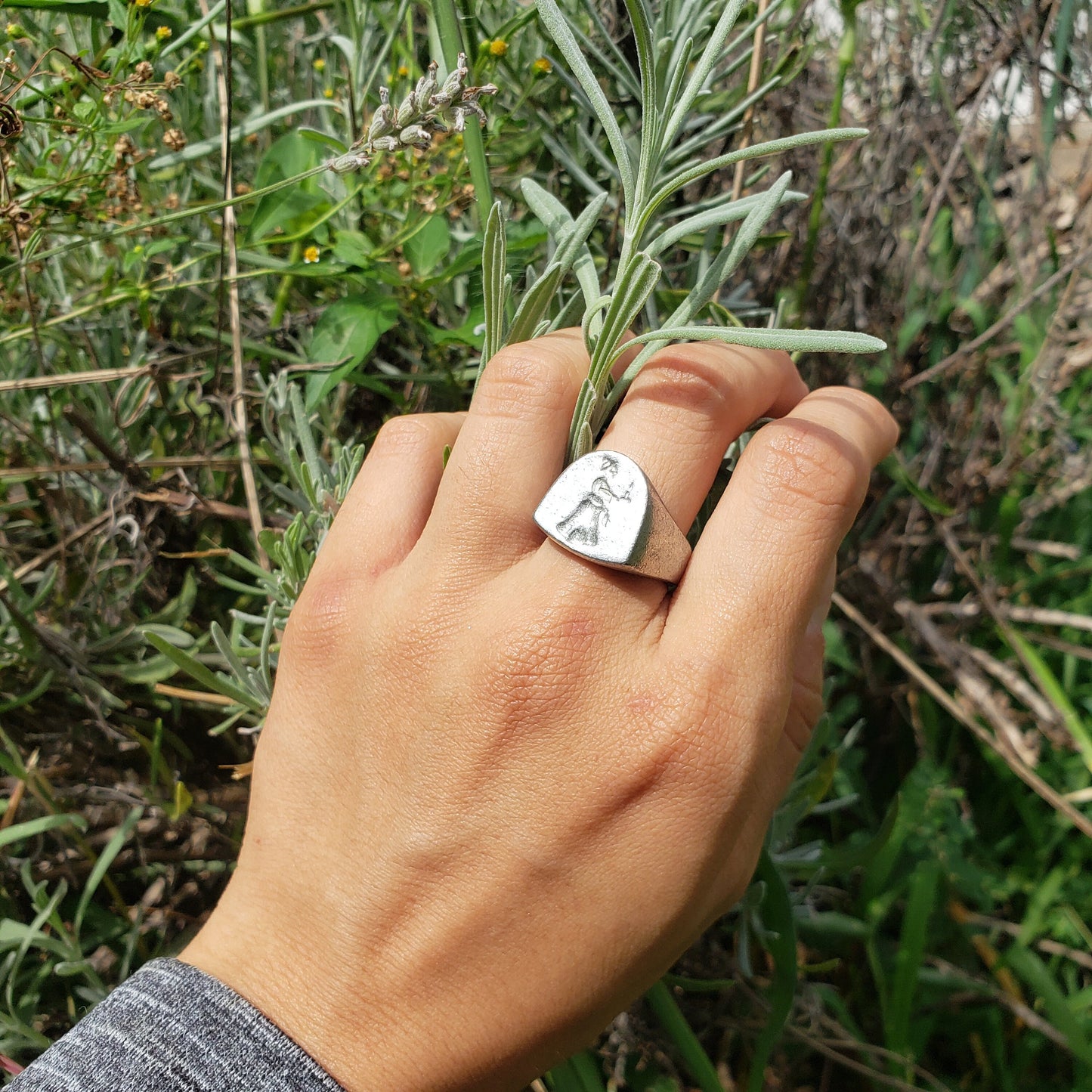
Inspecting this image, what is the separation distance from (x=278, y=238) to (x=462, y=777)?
71cm

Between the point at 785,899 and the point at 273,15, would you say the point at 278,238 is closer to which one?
the point at 273,15

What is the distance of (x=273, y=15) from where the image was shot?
123cm

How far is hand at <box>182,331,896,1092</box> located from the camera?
839mm

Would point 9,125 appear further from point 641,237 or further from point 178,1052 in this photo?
point 178,1052

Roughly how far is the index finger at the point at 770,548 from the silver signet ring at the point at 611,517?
5 cm

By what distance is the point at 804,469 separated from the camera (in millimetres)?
877

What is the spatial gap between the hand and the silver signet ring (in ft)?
0.12

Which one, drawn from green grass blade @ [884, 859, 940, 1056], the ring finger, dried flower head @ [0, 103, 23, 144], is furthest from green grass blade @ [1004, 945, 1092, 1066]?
dried flower head @ [0, 103, 23, 144]

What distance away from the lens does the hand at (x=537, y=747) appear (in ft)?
2.75

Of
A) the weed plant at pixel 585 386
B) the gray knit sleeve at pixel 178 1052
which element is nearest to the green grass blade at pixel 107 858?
the weed plant at pixel 585 386

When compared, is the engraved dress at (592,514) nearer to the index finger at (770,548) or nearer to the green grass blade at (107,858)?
the index finger at (770,548)

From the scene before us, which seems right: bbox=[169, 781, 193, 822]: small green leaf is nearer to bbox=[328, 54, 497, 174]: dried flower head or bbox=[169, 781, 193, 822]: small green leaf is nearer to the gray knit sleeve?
the gray knit sleeve

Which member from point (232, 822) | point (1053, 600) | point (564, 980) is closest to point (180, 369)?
point (232, 822)

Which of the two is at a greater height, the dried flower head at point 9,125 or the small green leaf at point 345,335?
the dried flower head at point 9,125
